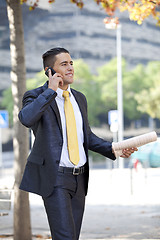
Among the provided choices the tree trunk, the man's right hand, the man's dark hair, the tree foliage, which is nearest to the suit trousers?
the man's right hand

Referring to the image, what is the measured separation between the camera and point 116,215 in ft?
36.1

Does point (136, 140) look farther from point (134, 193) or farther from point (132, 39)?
point (132, 39)

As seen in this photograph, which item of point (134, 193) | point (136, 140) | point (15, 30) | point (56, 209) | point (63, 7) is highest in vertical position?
point (63, 7)

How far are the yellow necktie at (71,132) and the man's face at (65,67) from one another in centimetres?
12

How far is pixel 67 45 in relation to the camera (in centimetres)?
6384

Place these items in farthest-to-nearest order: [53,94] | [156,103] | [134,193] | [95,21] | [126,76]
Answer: [95,21] < [126,76] < [156,103] < [134,193] < [53,94]

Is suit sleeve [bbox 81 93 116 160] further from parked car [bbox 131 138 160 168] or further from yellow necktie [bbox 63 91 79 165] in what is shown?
parked car [bbox 131 138 160 168]

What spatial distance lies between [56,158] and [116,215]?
7.33 m

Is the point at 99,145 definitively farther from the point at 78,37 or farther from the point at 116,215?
the point at 78,37

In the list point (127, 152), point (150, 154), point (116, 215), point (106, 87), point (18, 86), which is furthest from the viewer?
point (106, 87)

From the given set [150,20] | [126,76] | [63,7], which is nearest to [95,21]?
[63,7]

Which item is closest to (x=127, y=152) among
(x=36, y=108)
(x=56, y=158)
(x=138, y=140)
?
(x=138, y=140)

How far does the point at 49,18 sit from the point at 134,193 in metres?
53.0

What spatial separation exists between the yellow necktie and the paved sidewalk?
4.05 m
